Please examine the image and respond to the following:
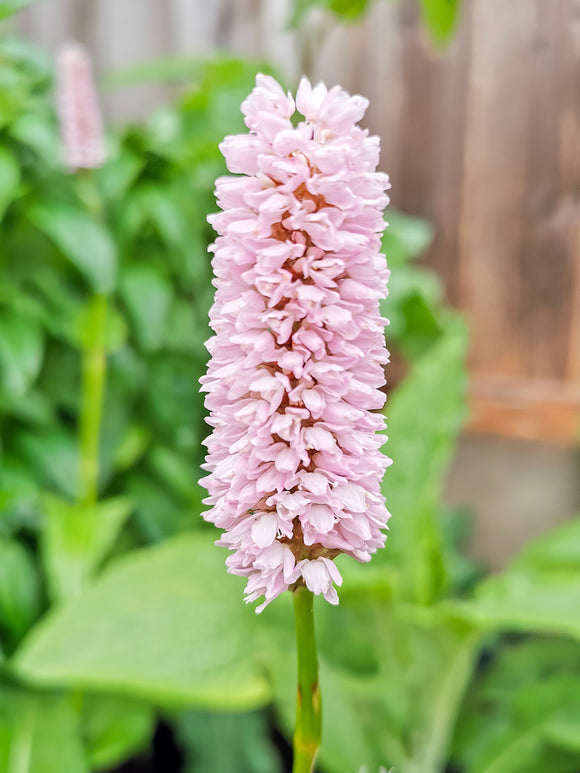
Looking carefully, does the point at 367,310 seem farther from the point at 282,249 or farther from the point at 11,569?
the point at 11,569

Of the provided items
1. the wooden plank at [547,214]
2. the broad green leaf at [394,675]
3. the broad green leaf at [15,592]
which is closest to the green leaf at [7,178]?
the broad green leaf at [15,592]

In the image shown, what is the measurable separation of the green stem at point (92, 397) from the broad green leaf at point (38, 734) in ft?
0.70

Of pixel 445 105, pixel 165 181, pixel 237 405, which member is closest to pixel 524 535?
pixel 445 105

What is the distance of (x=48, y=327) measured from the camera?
0.79m

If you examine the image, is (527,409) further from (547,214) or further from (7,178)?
(7,178)

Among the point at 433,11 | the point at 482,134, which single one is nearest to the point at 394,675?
the point at 433,11

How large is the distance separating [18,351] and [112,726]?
411 mm

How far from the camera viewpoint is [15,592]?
764mm

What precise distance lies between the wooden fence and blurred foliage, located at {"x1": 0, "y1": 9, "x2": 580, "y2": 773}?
4.9 inches

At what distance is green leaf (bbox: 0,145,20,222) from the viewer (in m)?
0.70

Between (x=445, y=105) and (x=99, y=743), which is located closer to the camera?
(x=99, y=743)

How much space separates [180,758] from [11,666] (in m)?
0.35

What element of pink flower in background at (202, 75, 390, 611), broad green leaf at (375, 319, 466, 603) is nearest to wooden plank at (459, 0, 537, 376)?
broad green leaf at (375, 319, 466, 603)

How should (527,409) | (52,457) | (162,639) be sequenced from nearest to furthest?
(162,639) < (52,457) < (527,409)
